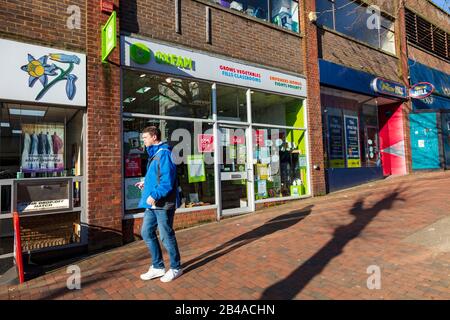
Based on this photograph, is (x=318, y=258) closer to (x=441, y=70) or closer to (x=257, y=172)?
(x=257, y=172)

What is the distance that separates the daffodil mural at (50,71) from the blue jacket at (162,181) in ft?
9.19

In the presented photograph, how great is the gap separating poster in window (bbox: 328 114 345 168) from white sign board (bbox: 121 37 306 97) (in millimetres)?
2011

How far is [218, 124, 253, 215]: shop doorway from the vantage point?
8.41 meters

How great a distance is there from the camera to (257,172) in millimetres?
9266

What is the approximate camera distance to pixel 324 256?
4.91 m

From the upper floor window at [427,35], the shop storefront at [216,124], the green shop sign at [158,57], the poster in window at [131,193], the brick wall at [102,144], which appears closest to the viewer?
the brick wall at [102,144]

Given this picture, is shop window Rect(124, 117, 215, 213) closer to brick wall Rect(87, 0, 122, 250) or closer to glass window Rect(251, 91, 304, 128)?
brick wall Rect(87, 0, 122, 250)

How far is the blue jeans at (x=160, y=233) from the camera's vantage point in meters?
4.23

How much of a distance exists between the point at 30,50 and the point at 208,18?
13.5ft

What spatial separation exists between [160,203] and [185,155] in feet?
12.3

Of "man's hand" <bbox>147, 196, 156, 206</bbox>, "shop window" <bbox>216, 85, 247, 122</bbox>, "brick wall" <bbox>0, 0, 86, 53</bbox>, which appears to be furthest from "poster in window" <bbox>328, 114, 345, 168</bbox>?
"man's hand" <bbox>147, 196, 156, 206</bbox>

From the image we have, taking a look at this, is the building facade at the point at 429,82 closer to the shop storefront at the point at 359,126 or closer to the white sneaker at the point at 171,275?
the shop storefront at the point at 359,126

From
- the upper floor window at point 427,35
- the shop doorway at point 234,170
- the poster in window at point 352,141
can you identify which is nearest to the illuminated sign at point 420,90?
the upper floor window at point 427,35
